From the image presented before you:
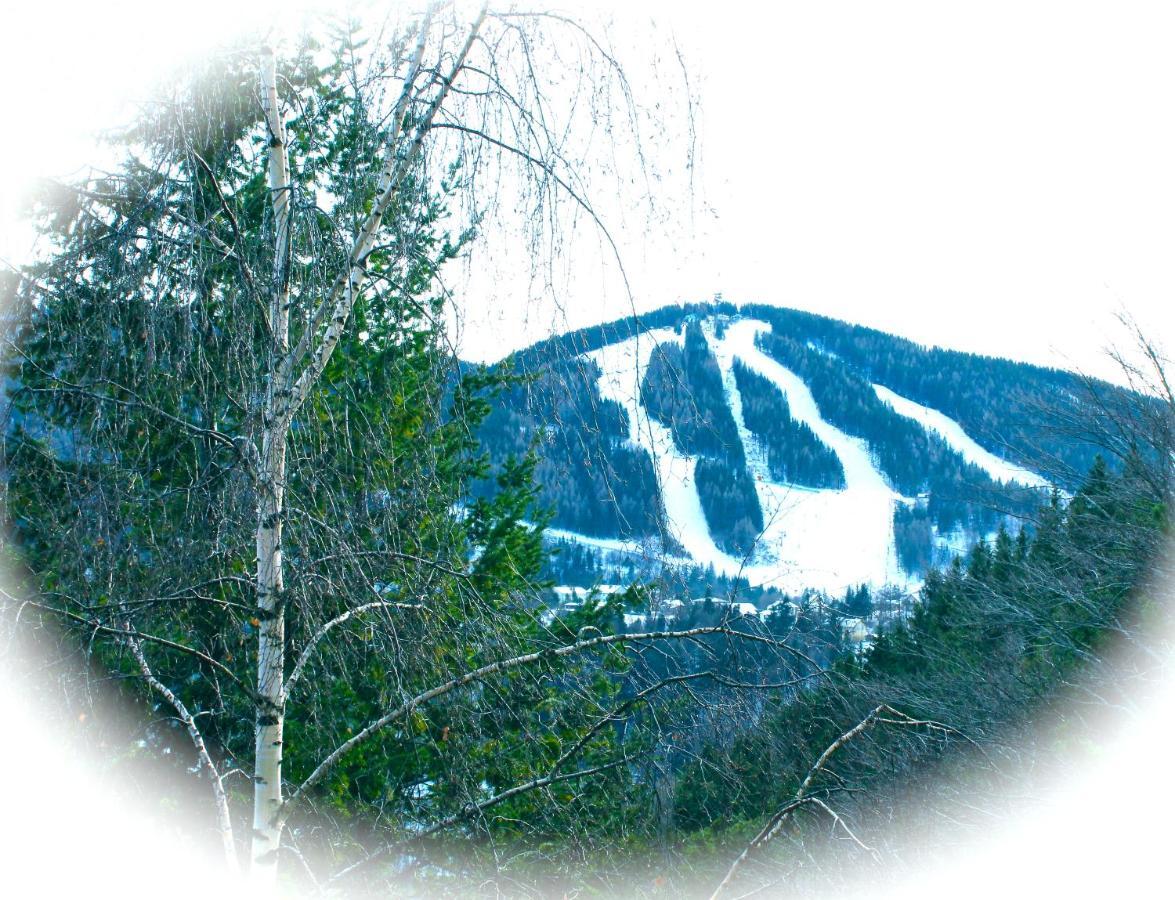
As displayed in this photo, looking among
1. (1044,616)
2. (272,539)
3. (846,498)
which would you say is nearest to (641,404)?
(272,539)

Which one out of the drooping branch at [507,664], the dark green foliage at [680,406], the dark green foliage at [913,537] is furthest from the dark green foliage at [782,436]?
the dark green foliage at [680,406]

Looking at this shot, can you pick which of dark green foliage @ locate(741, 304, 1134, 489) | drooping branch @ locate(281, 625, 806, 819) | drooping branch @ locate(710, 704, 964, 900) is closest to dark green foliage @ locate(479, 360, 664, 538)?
drooping branch @ locate(281, 625, 806, 819)

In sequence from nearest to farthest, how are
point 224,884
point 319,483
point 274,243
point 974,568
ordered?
point 319,483 < point 274,243 < point 224,884 < point 974,568

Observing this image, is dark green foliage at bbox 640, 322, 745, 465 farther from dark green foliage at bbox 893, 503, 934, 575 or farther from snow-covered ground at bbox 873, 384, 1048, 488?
snow-covered ground at bbox 873, 384, 1048, 488

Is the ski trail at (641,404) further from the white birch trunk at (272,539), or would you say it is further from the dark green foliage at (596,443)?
the white birch trunk at (272,539)

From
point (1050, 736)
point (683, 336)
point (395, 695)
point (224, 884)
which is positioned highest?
point (683, 336)

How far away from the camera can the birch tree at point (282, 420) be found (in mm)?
2012

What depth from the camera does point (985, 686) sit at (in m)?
12.3

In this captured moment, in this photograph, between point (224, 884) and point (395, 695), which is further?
point (224, 884)

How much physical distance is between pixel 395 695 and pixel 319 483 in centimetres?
77

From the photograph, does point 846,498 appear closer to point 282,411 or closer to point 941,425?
point 941,425

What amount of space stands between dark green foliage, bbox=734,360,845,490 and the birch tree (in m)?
127

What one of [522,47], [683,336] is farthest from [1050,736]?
[522,47]

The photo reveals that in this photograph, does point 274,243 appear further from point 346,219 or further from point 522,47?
point 522,47
